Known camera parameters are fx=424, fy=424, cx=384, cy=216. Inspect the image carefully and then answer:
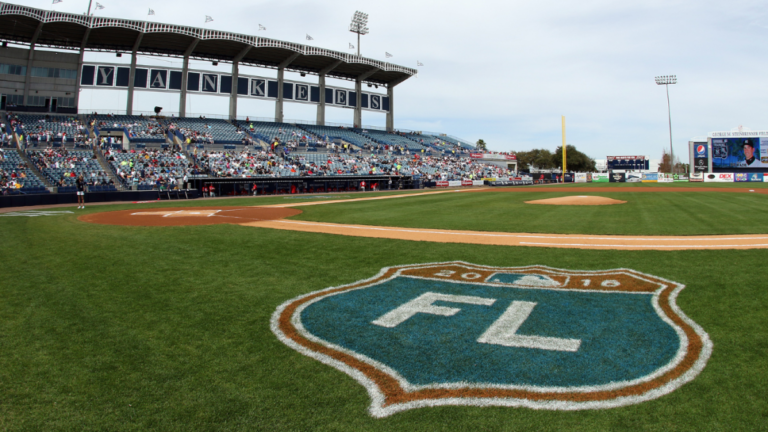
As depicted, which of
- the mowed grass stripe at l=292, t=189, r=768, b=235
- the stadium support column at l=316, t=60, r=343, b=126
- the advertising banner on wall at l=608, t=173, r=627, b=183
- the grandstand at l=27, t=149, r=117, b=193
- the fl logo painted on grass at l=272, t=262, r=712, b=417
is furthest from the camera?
the advertising banner on wall at l=608, t=173, r=627, b=183

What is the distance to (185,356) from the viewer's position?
409cm

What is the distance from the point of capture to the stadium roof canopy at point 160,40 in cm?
3591

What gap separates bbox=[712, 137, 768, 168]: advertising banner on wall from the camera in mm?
57281

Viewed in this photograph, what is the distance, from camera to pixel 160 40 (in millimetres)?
41375

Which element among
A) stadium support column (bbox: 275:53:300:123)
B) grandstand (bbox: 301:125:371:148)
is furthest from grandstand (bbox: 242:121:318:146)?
grandstand (bbox: 301:125:371:148)

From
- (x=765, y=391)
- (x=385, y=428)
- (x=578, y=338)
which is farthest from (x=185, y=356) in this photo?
(x=765, y=391)

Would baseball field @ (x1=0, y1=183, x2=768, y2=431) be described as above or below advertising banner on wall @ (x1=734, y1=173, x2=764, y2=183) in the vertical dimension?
below

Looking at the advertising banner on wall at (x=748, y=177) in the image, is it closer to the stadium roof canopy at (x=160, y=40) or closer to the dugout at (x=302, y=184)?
the dugout at (x=302, y=184)

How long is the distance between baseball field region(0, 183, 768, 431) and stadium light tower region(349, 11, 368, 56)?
53917 mm

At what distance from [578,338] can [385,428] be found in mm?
2482

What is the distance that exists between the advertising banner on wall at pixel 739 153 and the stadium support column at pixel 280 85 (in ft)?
191

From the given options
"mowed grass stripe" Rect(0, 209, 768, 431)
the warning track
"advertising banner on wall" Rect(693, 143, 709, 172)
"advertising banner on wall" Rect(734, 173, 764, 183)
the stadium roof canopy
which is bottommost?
"mowed grass stripe" Rect(0, 209, 768, 431)

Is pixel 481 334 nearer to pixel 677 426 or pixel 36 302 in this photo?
pixel 677 426

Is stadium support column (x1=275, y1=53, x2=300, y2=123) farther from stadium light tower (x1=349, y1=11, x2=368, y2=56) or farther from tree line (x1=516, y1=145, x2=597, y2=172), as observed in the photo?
tree line (x1=516, y1=145, x2=597, y2=172)
